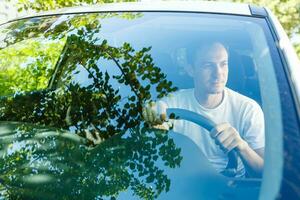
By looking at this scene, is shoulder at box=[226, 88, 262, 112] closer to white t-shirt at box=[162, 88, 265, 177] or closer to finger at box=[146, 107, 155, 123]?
white t-shirt at box=[162, 88, 265, 177]

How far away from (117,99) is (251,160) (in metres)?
0.61

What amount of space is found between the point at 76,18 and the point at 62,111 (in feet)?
2.05

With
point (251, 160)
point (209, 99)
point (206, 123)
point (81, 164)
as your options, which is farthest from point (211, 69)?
point (81, 164)

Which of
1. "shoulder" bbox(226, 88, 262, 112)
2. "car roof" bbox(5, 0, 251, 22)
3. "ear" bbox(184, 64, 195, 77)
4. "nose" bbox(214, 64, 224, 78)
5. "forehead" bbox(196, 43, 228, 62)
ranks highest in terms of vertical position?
"car roof" bbox(5, 0, 251, 22)

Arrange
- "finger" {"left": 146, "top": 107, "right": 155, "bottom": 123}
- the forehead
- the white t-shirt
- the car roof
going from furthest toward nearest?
1. the car roof
2. the forehead
3. "finger" {"left": 146, "top": 107, "right": 155, "bottom": 123}
4. the white t-shirt

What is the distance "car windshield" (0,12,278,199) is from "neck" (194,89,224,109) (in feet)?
0.06

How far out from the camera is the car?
1420mm

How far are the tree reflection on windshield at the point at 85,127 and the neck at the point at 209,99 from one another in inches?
4.3

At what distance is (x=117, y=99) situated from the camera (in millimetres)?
1831

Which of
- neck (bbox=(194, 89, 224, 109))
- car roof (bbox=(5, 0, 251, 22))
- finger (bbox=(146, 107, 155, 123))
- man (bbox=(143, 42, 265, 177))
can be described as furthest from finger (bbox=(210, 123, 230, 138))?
car roof (bbox=(5, 0, 251, 22))

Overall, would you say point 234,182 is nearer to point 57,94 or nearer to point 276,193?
point 276,193

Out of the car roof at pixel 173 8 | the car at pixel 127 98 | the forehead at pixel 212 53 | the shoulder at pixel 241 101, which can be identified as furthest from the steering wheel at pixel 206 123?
the car roof at pixel 173 8

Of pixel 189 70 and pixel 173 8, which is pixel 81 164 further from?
pixel 173 8

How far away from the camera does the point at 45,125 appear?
182cm
